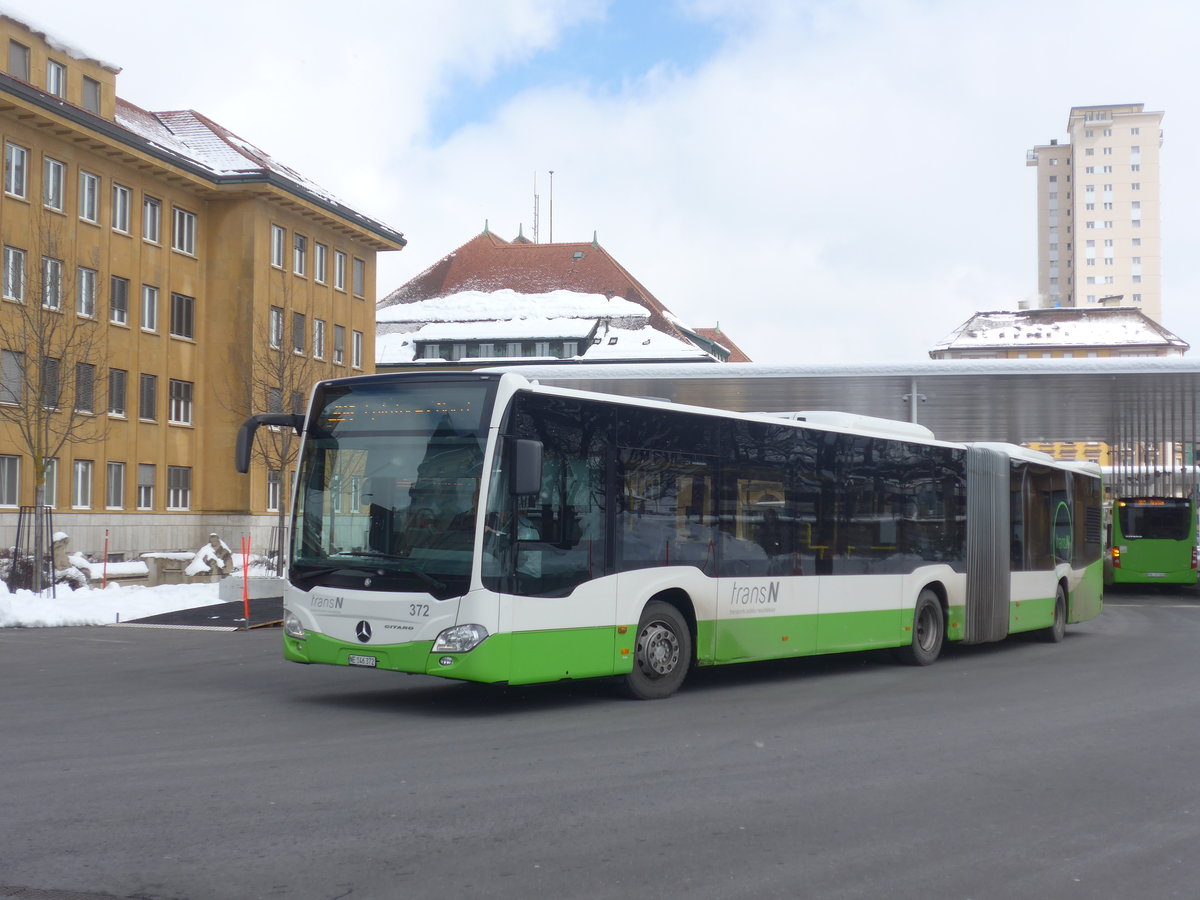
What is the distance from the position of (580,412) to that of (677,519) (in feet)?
5.00

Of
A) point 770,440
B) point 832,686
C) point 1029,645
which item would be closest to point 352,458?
point 770,440

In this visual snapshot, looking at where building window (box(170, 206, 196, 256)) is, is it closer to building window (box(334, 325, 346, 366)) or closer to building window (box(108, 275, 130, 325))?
building window (box(108, 275, 130, 325))

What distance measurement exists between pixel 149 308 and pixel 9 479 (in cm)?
889

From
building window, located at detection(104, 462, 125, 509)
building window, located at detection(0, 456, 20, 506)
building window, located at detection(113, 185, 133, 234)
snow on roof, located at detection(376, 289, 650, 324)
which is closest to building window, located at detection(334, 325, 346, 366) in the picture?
building window, located at detection(113, 185, 133, 234)

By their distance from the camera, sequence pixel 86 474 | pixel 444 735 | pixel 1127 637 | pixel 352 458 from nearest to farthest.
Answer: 1. pixel 444 735
2. pixel 352 458
3. pixel 1127 637
4. pixel 86 474

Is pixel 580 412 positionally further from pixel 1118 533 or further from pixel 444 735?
pixel 1118 533

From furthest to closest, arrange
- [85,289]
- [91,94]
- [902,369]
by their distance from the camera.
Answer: [91,94] → [85,289] → [902,369]

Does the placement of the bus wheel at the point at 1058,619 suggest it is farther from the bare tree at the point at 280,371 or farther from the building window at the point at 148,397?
the building window at the point at 148,397

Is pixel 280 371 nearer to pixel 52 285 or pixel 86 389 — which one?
pixel 86 389

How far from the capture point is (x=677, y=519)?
12656 mm

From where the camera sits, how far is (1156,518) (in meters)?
37.9

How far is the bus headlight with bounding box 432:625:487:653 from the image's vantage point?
1080 centimetres

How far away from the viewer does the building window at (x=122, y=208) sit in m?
43.6

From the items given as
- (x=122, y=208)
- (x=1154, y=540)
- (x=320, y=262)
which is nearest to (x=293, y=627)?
(x=1154, y=540)
